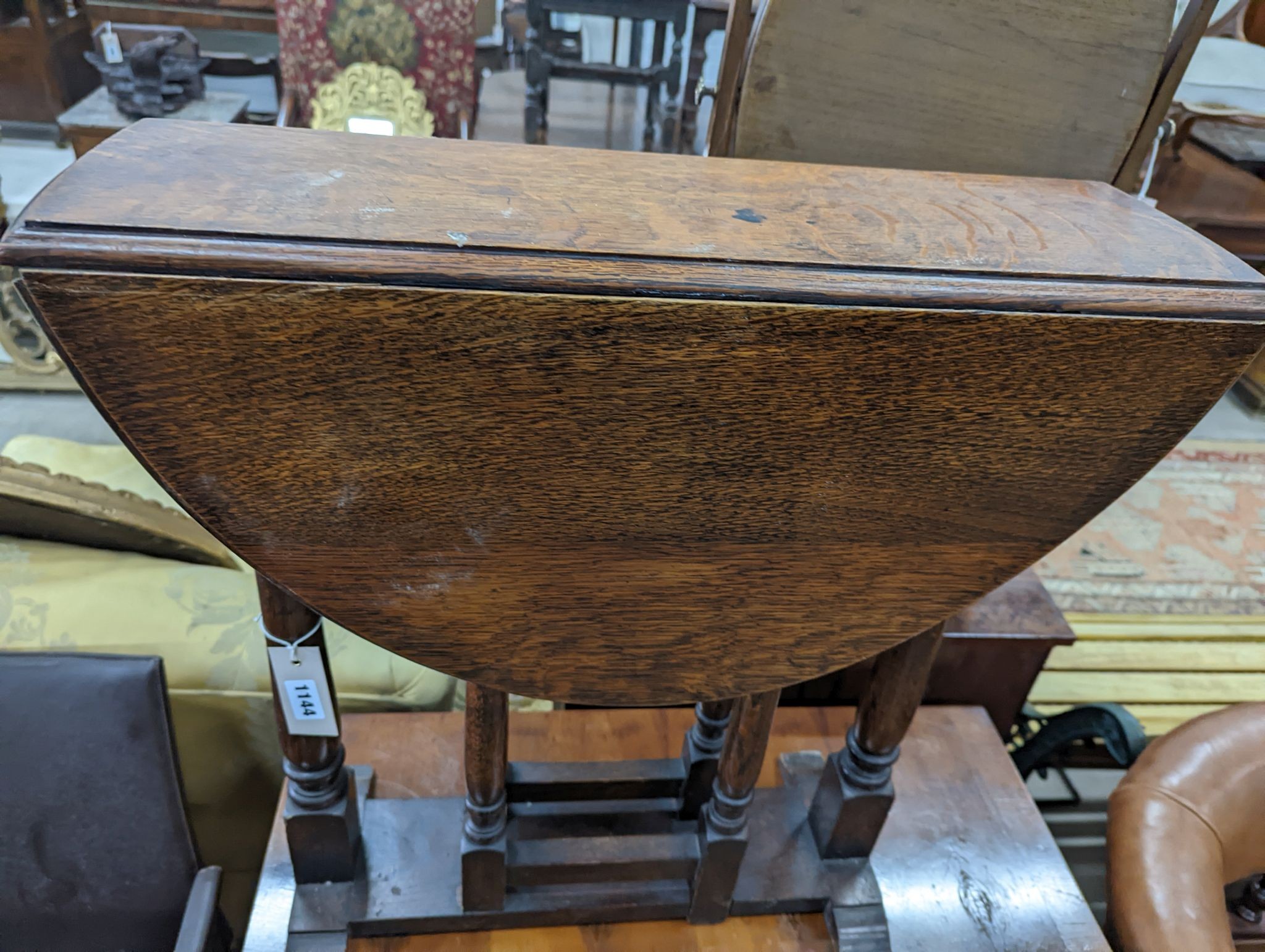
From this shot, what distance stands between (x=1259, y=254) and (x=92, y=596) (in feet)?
10.6

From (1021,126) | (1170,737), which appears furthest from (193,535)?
(1170,737)

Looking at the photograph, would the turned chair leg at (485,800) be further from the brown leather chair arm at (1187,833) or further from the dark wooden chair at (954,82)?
the brown leather chair arm at (1187,833)

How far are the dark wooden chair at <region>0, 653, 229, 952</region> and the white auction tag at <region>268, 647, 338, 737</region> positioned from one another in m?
0.22

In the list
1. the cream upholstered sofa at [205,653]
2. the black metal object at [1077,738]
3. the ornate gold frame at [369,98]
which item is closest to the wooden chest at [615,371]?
the cream upholstered sofa at [205,653]

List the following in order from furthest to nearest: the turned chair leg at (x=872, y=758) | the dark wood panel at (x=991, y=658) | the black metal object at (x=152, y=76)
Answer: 1. the black metal object at (x=152, y=76)
2. the dark wood panel at (x=991, y=658)
3. the turned chair leg at (x=872, y=758)

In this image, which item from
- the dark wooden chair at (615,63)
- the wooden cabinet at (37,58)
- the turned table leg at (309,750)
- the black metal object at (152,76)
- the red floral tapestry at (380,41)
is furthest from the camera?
the wooden cabinet at (37,58)

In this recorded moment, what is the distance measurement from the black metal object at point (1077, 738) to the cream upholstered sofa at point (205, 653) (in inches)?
38.9

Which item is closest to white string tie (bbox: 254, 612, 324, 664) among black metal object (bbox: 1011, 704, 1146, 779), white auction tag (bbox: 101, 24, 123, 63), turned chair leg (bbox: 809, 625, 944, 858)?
turned chair leg (bbox: 809, 625, 944, 858)

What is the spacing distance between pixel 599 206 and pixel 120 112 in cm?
303

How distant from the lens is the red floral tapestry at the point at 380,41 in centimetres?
270

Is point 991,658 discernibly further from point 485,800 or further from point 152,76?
point 152,76

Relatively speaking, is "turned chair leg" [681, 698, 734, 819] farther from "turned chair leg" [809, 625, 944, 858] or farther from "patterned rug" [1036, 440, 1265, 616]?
"patterned rug" [1036, 440, 1265, 616]

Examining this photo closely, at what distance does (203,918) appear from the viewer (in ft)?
2.91

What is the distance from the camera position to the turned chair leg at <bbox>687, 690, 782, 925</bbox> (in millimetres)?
839
